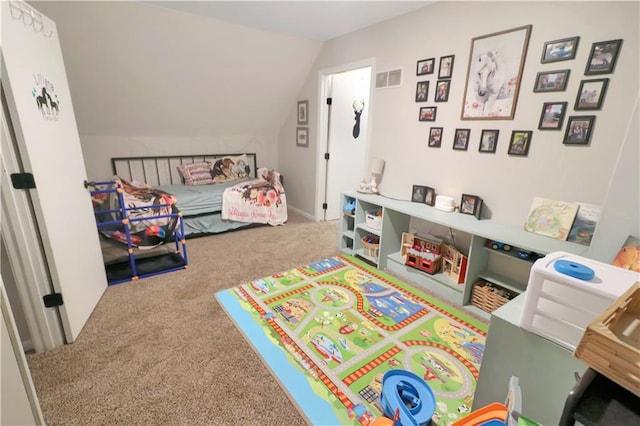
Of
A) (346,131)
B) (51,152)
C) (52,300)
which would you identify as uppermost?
(346,131)

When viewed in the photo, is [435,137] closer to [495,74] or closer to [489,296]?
[495,74]

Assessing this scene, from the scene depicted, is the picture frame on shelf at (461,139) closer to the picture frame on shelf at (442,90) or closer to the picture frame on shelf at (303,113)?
the picture frame on shelf at (442,90)

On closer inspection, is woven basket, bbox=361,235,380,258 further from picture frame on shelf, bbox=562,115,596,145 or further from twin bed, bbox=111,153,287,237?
picture frame on shelf, bbox=562,115,596,145

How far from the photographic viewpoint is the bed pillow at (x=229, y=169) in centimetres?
447

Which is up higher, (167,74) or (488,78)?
(167,74)

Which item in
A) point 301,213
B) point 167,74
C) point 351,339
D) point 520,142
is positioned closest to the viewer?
point 351,339

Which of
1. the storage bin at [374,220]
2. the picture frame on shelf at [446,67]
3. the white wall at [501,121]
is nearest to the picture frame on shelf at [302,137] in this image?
the white wall at [501,121]

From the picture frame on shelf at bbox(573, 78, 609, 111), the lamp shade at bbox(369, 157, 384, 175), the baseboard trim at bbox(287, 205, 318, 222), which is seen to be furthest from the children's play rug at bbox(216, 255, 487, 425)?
the baseboard trim at bbox(287, 205, 318, 222)

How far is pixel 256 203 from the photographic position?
3992mm

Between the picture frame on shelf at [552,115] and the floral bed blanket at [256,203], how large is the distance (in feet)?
9.98

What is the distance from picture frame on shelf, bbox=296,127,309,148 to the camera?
4367 millimetres

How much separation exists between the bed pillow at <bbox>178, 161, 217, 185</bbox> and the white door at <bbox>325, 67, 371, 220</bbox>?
182cm

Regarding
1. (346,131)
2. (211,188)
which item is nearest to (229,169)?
(211,188)

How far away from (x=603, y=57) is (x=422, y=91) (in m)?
1.25
